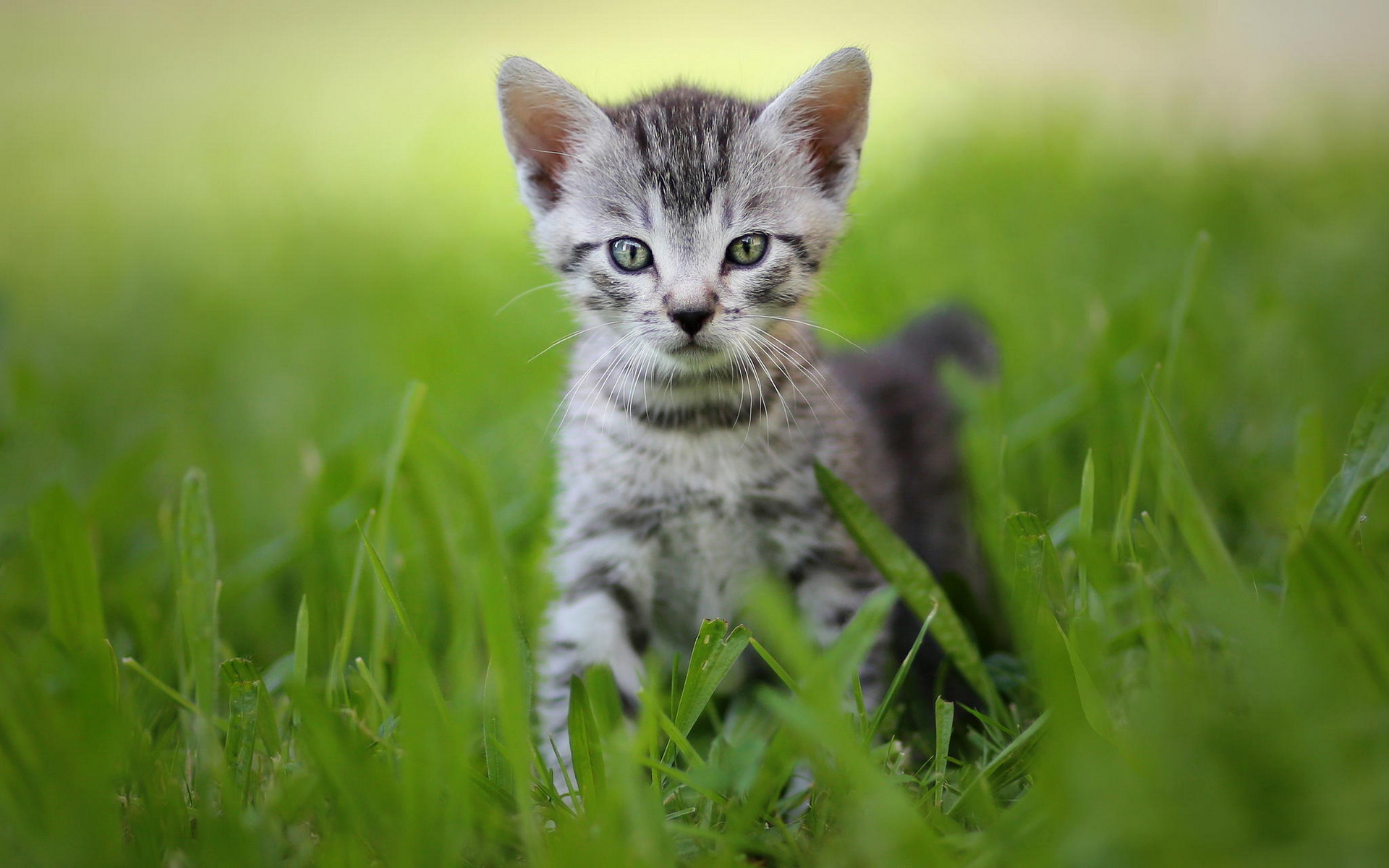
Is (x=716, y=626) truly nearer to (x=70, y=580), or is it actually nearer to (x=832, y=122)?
(x=70, y=580)

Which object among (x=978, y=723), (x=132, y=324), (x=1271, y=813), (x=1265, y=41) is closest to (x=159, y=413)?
(x=132, y=324)

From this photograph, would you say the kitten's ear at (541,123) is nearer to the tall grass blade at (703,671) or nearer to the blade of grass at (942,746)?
the tall grass blade at (703,671)

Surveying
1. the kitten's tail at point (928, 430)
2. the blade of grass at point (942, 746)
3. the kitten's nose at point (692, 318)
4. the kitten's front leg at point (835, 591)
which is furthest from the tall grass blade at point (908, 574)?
the kitten's tail at point (928, 430)

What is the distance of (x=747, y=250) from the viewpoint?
6.60 feet

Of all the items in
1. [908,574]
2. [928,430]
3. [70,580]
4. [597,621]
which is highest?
[70,580]

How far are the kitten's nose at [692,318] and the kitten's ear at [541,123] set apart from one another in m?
0.53

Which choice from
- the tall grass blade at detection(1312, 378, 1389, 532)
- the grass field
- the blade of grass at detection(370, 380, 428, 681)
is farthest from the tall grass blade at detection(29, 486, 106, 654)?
the tall grass blade at detection(1312, 378, 1389, 532)

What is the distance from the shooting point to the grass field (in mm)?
1100

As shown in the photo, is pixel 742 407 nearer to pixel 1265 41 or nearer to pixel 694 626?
pixel 694 626

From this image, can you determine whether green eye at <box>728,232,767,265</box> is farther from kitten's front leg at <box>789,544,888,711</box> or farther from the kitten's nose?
kitten's front leg at <box>789,544,888,711</box>

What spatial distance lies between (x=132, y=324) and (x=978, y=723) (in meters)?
3.70

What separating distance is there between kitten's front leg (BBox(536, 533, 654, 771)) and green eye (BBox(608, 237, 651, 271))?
54 centimetres

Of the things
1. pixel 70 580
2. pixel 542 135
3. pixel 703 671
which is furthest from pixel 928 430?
pixel 70 580

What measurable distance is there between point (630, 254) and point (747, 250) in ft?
0.77
